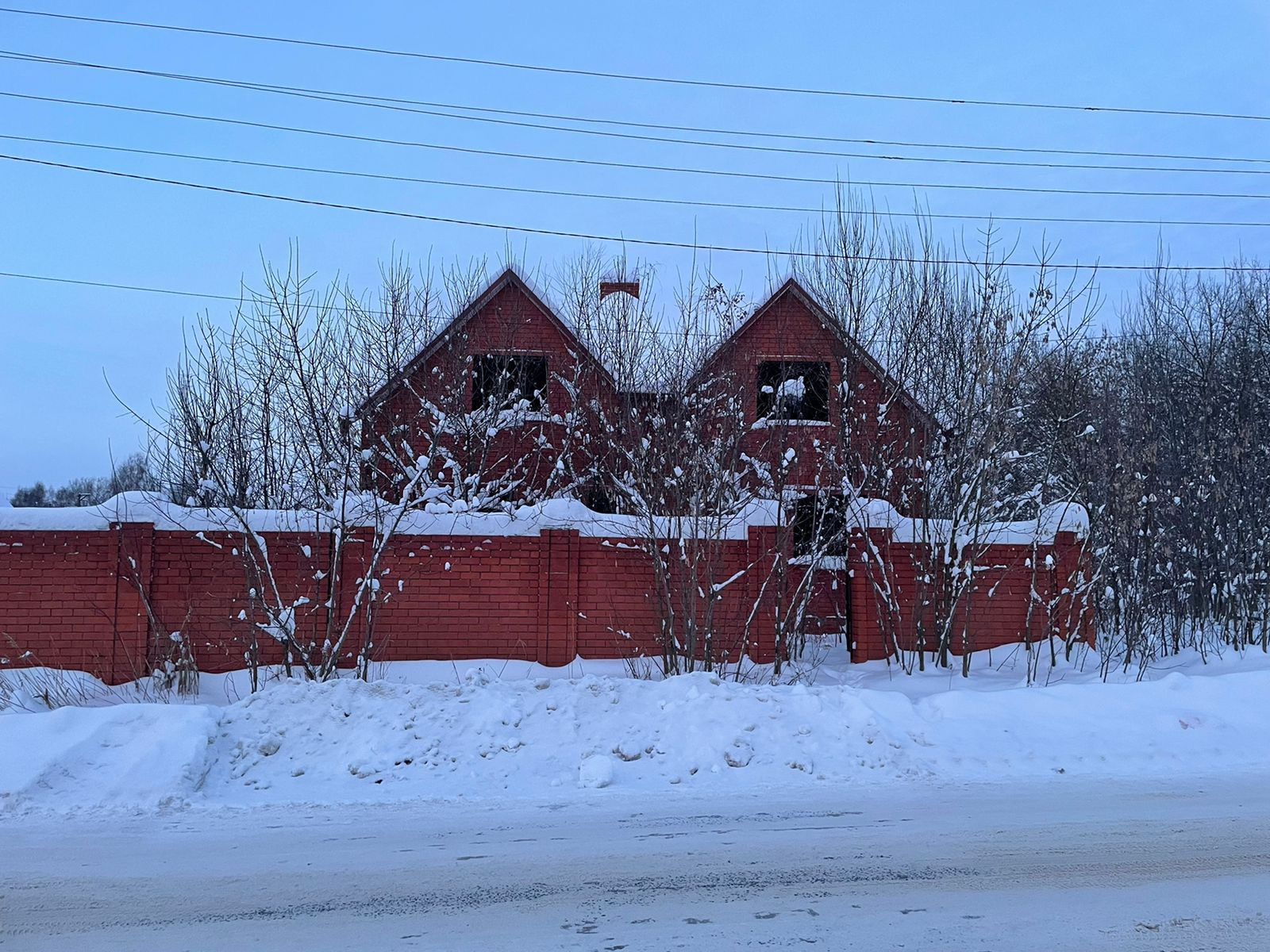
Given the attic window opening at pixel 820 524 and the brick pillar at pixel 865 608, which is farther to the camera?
the brick pillar at pixel 865 608

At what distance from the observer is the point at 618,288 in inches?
628

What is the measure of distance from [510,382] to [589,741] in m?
9.97

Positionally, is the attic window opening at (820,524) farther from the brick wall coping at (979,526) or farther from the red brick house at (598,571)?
the brick wall coping at (979,526)

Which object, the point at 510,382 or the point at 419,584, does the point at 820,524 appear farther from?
the point at 510,382

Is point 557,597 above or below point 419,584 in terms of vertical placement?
below

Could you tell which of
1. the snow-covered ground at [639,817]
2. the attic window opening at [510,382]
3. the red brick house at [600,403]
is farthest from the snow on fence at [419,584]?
the attic window opening at [510,382]

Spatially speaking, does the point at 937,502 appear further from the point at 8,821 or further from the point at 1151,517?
the point at 8,821

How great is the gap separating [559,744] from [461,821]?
5.36 feet

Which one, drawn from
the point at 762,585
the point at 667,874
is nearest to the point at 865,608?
the point at 762,585

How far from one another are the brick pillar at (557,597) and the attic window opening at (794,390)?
332 cm

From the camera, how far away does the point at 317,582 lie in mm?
10859

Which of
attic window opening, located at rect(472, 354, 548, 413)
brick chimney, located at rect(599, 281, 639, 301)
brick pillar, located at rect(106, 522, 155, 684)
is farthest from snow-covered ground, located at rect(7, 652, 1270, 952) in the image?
brick chimney, located at rect(599, 281, 639, 301)

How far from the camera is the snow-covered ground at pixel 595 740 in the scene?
649 centimetres

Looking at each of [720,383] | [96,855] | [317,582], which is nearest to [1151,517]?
[720,383]
